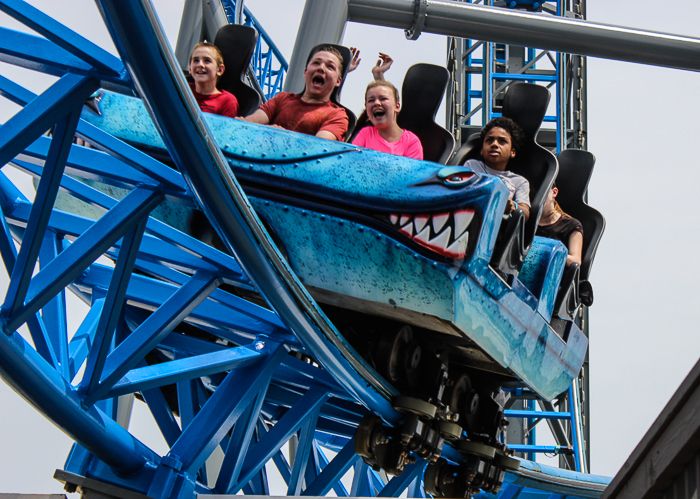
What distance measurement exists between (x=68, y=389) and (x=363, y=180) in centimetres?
121

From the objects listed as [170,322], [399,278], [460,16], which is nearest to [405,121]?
[460,16]

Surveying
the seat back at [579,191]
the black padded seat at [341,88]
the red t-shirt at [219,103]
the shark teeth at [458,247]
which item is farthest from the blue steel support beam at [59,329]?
the seat back at [579,191]

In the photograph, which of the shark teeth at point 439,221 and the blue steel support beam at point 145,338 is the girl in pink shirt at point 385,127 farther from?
the blue steel support beam at point 145,338

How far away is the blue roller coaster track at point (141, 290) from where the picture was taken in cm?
198

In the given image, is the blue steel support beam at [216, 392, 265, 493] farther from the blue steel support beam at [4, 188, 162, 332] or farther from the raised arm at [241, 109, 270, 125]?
the raised arm at [241, 109, 270, 125]

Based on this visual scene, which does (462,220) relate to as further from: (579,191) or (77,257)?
(579,191)

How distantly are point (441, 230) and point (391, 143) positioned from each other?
905mm

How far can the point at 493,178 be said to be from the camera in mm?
2828

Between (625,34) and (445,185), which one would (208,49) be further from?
(625,34)

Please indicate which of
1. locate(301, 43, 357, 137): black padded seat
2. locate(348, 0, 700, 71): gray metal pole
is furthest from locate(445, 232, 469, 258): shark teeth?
locate(348, 0, 700, 71): gray metal pole

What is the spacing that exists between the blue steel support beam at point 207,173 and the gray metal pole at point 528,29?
2.44 meters

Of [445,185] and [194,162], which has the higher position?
[445,185]

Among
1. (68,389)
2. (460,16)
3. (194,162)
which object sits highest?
(460,16)

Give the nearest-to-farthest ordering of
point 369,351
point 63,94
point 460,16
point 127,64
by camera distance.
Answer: point 127,64
point 63,94
point 369,351
point 460,16
